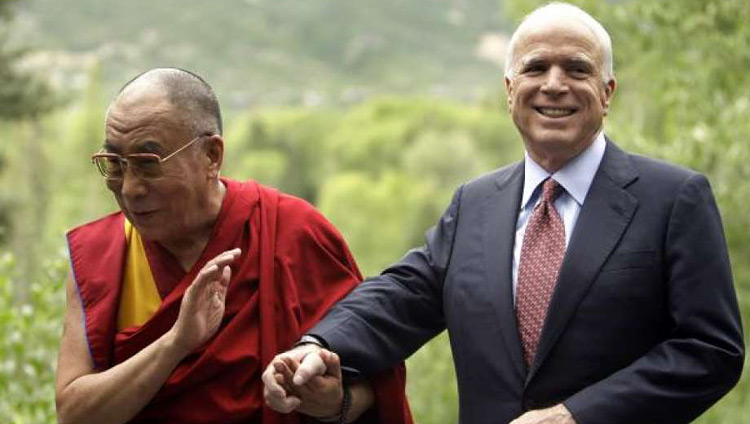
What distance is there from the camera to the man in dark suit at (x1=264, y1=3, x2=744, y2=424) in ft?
11.3

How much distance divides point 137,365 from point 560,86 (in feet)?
4.84

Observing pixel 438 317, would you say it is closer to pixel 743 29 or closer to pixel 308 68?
pixel 743 29

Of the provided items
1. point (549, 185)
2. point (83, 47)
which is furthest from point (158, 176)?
point (83, 47)

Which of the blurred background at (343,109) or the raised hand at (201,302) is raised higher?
the raised hand at (201,302)

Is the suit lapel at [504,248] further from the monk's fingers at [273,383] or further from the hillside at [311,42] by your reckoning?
the hillside at [311,42]

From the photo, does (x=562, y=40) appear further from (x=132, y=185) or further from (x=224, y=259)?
(x=132, y=185)

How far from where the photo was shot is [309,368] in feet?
11.9

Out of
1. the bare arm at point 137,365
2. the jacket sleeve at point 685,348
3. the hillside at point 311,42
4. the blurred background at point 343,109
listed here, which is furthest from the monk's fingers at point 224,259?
the hillside at point 311,42

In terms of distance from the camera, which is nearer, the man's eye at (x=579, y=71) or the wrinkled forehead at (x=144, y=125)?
the man's eye at (x=579, y=71)

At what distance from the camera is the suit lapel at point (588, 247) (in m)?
3.53

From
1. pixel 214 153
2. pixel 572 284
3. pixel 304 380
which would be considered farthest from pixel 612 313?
pixel 214 153

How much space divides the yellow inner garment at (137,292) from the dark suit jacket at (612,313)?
563mm

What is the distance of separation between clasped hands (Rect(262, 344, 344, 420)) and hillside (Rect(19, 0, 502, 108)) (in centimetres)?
9537

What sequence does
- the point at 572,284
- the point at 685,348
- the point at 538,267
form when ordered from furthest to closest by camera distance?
the point at 538,267 → the point at 572,284 → the point at 685,348
